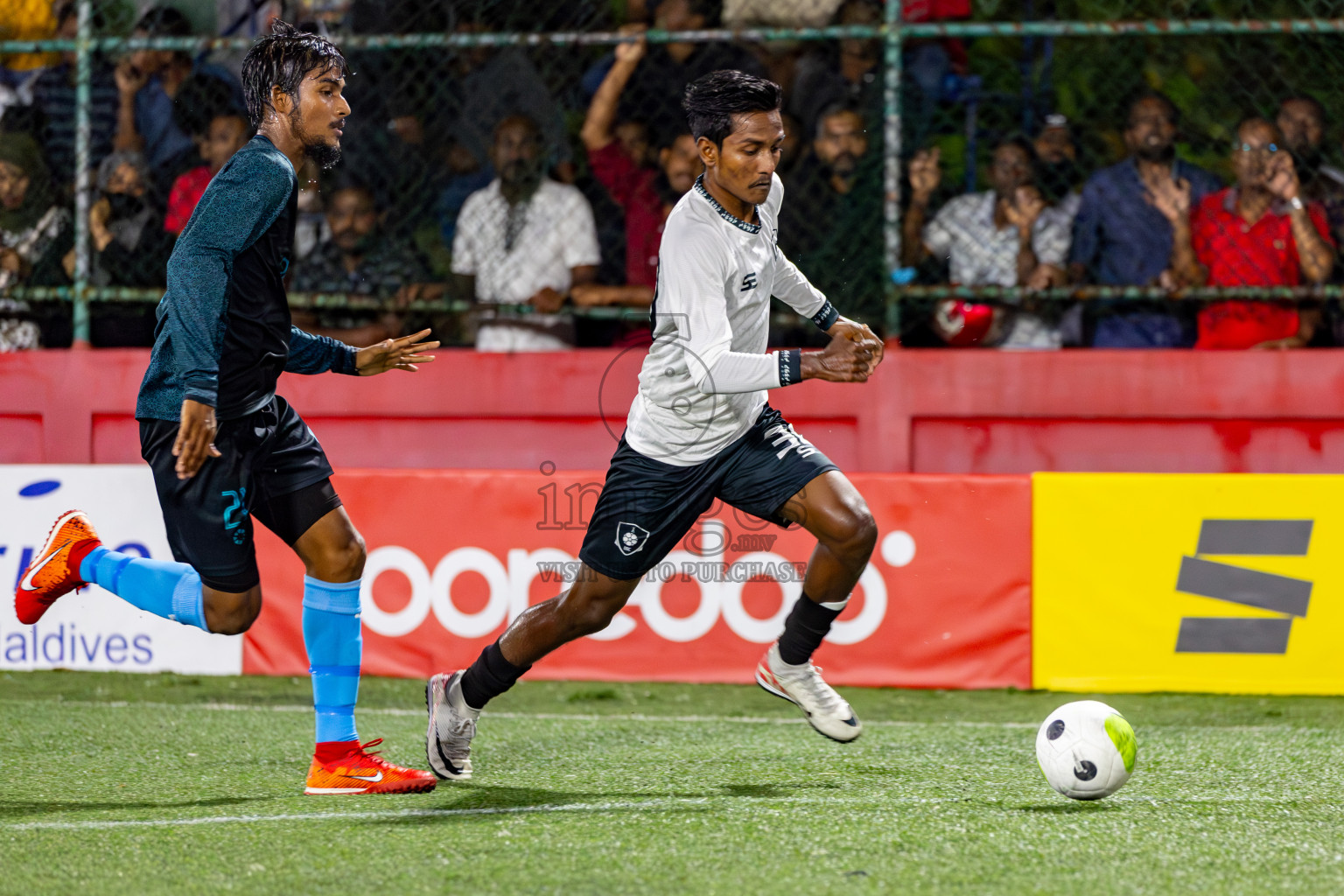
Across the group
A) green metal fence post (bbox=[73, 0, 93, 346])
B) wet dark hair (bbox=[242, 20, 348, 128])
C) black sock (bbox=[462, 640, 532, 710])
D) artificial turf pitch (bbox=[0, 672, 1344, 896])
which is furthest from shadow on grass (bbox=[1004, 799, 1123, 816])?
green metal fence post (bbox=[73, 0, 93, 346])

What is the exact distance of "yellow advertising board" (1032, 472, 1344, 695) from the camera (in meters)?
6.38

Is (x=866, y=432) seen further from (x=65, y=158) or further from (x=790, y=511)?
(x=65, y=158)

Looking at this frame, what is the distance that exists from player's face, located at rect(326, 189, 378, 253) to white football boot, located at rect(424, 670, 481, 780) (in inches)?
154

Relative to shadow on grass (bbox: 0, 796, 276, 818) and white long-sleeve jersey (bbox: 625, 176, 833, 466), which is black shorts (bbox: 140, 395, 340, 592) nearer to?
shadow on grass (bbox: 0, 796, 276, 818)

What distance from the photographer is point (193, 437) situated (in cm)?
382

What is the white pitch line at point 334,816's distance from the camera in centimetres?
390

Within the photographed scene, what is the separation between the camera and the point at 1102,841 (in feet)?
11.8

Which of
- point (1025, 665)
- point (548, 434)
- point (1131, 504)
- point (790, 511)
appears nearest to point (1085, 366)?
point (1131, 504)

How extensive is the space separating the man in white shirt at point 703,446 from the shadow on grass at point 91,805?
0.59m

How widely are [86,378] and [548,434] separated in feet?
8.24

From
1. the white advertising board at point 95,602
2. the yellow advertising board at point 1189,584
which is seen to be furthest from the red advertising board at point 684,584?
the white advertising board at point 95,602

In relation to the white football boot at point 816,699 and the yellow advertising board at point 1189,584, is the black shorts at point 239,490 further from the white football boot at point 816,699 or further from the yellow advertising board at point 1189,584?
the yellow advertising board at point 1189,584

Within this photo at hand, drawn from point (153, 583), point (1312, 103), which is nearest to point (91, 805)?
point (153, 583)

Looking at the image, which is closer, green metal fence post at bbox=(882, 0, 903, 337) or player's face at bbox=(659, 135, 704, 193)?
green metal fence post at bbox=(882, 0, 903, 337)
